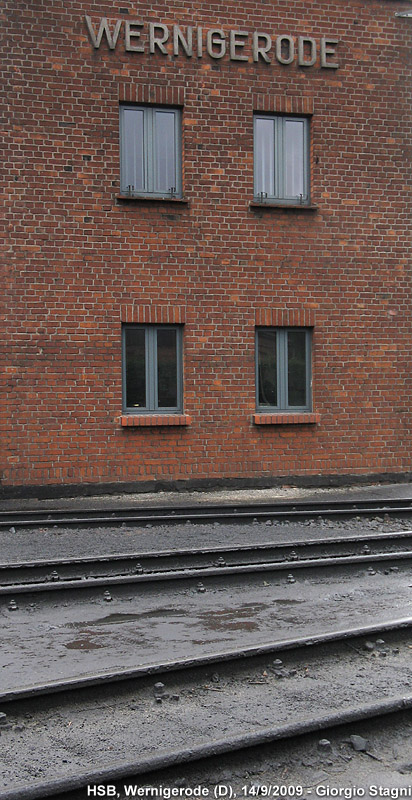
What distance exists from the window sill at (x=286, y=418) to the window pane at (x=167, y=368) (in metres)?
1.45

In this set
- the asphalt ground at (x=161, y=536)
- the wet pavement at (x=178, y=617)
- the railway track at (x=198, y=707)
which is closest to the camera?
the railway track at (x=198, y=707)

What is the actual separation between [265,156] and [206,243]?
1.98 m

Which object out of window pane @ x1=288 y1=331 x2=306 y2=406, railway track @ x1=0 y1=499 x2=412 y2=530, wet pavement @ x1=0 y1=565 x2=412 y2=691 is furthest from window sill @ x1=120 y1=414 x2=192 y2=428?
A: wet pavement @ x1=0 y1=565 x2=412 y2=691

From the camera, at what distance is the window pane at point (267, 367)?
14180 millimetres

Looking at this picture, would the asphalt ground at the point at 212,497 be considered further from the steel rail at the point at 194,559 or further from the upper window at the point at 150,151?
the upper window at the point at 150,151

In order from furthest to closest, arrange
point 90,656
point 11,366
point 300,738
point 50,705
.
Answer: point 11,366 → point 90,656 → point 50,705 → point 300,738

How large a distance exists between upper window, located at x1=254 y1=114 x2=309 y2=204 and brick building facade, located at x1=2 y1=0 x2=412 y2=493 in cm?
3

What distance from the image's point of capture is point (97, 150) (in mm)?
13227

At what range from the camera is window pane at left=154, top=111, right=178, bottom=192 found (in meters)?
13.7

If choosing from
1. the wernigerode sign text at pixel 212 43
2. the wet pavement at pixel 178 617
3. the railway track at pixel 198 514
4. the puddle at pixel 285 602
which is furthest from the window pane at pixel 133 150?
the puddle at pixel 285 602

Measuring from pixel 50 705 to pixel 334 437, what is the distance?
10.7 meters

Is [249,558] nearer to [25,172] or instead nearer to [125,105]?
[25,172]

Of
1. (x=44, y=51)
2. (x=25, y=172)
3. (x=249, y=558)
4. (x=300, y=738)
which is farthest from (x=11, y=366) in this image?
(x=300, y=738)

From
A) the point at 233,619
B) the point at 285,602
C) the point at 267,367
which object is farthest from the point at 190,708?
the point at 267,367
